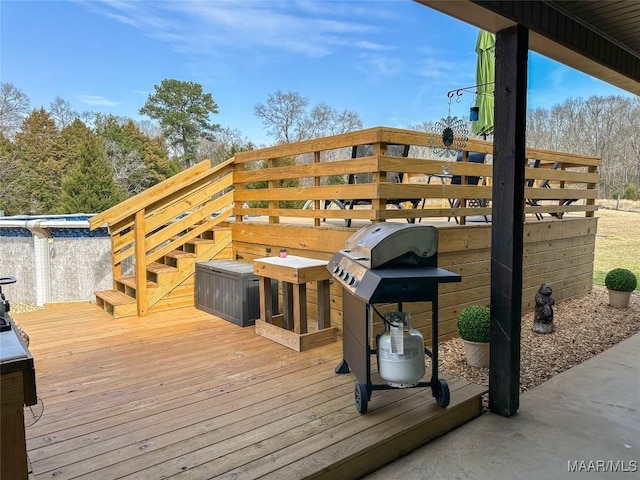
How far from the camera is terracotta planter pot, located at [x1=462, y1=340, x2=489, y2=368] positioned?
3.59 meters

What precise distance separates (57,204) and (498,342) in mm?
16329

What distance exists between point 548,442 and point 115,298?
4.08 meters

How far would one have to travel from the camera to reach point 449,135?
3.79m

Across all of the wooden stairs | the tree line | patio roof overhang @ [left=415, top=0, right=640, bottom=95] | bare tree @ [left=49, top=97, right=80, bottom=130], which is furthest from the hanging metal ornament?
bare tree @ [left=49, top=97, right=80, bottom=130]

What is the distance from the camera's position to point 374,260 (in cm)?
224

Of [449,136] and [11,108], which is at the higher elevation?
[11,108]

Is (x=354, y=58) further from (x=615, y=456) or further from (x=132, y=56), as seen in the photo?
(x=615, y=456)

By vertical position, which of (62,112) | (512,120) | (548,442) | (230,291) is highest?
(62,112)

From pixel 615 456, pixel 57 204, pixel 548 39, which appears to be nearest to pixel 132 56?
pixel 57 204

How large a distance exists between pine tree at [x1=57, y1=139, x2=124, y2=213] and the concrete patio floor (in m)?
12.2

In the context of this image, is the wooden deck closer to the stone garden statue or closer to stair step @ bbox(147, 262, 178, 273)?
stair step @ bbox(147, 262, 178, 273)

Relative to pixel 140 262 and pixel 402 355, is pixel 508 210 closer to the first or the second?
pixel 402 355

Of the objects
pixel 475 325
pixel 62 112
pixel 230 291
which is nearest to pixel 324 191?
pixel 230 291

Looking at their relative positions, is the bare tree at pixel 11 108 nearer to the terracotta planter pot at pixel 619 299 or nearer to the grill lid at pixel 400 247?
the grill lid at pixel 400 247
